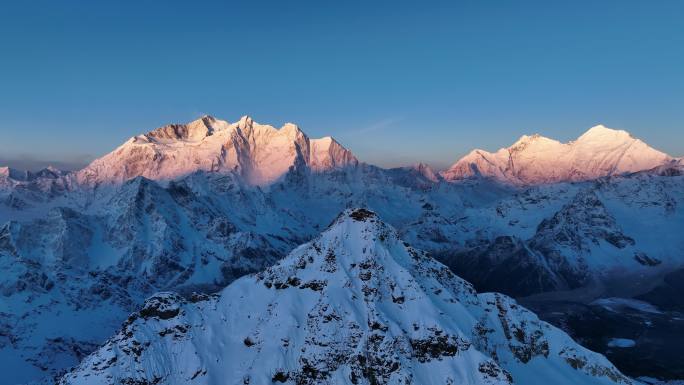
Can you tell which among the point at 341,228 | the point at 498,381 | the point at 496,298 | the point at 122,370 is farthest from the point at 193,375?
the point at 496,298

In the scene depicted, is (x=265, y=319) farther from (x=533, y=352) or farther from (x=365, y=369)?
(x=533, y=352)

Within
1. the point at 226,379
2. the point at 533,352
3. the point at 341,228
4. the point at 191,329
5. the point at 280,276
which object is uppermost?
the point at 341,228

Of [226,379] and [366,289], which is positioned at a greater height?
[366,289]

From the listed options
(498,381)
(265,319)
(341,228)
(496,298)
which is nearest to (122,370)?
(265,319)

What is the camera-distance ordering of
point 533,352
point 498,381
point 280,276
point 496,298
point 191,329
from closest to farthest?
point 498,381, point 191,329, point 280,276, point 533,352, point 496,298

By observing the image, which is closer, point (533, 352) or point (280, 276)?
point (280, 276)

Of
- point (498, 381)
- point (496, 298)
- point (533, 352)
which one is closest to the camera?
point (498, 381)
